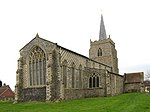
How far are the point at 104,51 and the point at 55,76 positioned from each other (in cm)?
3507

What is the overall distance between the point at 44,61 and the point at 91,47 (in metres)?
35.3

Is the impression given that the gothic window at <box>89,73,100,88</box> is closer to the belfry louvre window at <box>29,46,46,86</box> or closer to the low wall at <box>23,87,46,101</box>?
the belfry louvre window at <box>29,46,46,86</box>

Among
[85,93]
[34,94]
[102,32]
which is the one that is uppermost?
[102,32]

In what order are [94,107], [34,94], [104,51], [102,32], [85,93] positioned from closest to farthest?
1. [94,107]
2. [34,94]
3. [85,93]
4. [104,51]
5. [102,32]

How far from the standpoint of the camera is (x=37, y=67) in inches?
1491

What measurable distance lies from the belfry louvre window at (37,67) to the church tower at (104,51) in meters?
32.6

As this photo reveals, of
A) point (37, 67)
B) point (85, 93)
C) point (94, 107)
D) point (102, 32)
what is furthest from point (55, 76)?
point (102, 32)

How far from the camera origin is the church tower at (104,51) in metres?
67.1

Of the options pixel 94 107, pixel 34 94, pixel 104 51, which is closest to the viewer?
Answer: pixel 94 107

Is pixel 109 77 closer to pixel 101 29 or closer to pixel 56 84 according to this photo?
pixel 56 84

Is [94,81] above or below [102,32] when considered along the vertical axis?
below

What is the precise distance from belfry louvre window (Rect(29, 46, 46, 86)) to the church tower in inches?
1284

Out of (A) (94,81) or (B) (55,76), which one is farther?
(A) (94,81)

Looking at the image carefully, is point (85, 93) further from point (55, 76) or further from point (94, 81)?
point (55, 76)
